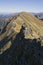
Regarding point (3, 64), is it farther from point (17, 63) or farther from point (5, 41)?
point (5, 41)

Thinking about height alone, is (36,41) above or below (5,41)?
above

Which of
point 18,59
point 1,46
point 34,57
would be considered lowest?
point 1,46

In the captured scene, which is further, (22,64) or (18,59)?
(18,59)

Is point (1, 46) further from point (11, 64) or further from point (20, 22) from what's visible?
point (11, 64)

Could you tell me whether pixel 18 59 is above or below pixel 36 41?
below

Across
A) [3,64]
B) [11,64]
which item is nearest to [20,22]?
[3,64]

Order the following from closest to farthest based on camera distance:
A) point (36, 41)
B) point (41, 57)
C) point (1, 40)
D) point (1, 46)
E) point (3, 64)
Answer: point (41, 57)
point (36, 41)
point (3, 64)
point (1, 46)
point (1, 40)

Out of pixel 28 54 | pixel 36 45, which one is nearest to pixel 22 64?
pixel 28 54

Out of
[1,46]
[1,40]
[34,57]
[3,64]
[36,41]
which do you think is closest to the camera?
[34,57]

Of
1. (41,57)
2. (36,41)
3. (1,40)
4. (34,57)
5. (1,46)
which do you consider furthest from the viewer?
(1,40)
